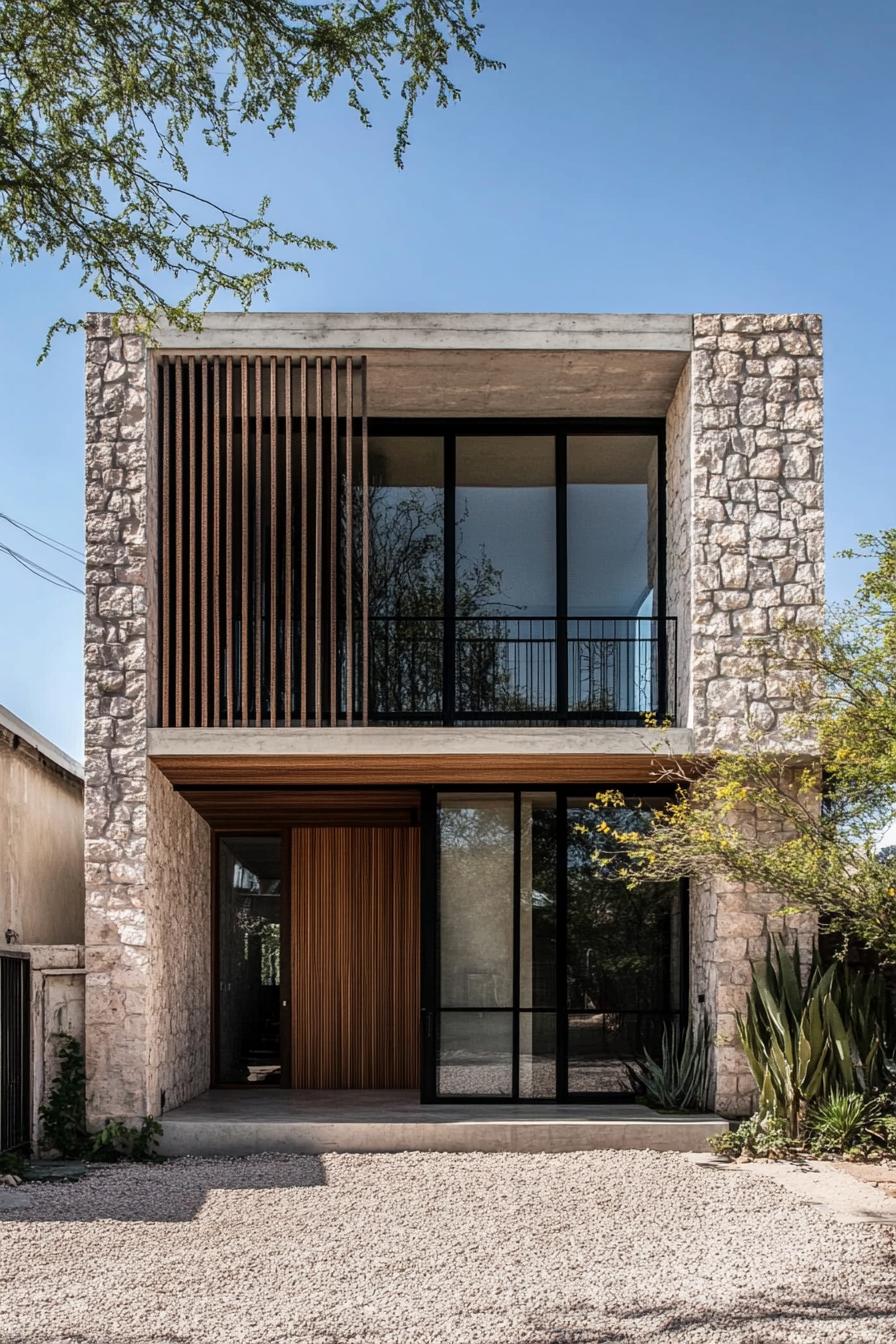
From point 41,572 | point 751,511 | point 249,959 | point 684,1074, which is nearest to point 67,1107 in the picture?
point 249,959

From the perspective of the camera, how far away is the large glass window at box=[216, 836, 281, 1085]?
14.4 metres

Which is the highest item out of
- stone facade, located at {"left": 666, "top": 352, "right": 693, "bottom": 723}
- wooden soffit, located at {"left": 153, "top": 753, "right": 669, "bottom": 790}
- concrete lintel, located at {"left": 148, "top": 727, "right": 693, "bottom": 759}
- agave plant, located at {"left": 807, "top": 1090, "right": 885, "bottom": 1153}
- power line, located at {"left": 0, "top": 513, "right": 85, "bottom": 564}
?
power line, located at {"left": 0, "top": 513, "right": 85, "bottom": 564}

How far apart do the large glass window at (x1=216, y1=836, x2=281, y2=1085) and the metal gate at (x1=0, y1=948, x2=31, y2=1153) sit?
368 centimetres

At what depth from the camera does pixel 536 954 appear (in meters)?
12.2

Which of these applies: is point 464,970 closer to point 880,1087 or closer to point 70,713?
point 880,1087

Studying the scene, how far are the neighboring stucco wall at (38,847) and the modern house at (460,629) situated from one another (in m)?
1.33

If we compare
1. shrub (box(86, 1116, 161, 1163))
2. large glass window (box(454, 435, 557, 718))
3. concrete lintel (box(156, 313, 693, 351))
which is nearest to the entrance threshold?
shrub (box(86, 1116, 161, 1163))

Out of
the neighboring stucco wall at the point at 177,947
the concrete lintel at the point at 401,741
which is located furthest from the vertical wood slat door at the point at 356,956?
the concrete lintel at the point at 401,741

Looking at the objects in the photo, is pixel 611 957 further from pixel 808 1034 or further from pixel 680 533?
pixel 680 533

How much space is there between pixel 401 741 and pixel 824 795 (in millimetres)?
3538

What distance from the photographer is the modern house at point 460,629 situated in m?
11.2

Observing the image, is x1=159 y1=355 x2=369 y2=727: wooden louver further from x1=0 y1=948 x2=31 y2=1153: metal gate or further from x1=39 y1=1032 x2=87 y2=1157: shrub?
x1=39 y1=1032 x2=87 y2=1157: shrub

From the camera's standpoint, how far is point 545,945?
12.2 meters

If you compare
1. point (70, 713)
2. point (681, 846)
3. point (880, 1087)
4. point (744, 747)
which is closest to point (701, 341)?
point (744, 747)
